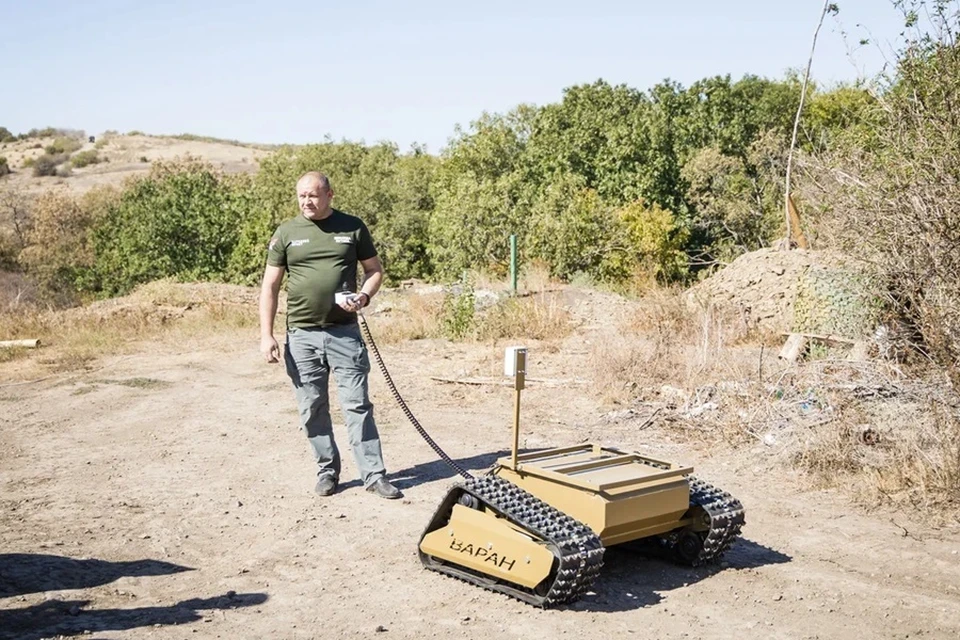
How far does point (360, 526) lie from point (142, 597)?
164 cm

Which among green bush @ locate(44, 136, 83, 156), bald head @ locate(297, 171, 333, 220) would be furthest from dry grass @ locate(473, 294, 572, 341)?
green bush @ locate(44, 136, 83, 156)

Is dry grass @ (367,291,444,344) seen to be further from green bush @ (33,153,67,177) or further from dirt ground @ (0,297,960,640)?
green bush @ (33,153,67,177)

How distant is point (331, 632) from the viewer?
5121mm

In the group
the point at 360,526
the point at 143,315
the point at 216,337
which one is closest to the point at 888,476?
the point at 360,526

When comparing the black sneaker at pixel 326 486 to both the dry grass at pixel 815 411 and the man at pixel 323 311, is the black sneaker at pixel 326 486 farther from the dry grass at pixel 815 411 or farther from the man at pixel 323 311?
the dry grass at pixel 815 411

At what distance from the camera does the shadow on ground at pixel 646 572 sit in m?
5.53

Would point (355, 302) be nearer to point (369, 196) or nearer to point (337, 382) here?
point (337, 382)

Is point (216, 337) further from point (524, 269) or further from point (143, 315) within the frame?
point (524, 269)

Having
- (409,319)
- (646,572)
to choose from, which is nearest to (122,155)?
(409,319)

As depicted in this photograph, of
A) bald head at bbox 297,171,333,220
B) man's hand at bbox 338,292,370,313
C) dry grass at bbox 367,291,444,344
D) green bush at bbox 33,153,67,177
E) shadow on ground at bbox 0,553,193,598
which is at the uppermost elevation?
green bush at bbox 33,153,67,177

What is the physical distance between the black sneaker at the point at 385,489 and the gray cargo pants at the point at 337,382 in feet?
0.12

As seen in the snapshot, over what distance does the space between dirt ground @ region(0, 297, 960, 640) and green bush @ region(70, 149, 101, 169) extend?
79.8 m

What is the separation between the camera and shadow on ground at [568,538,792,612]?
5531 mm

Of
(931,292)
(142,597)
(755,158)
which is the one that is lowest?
(142,597)
